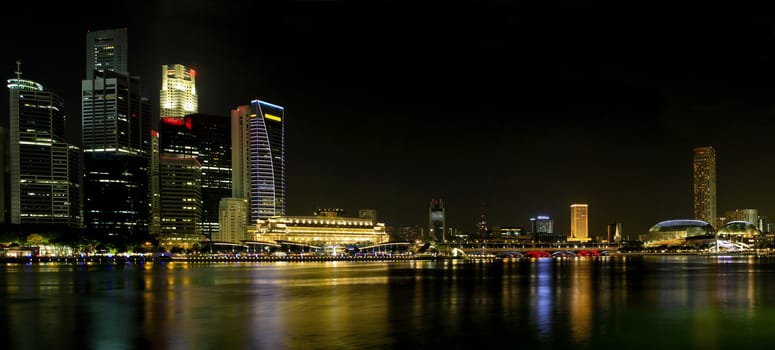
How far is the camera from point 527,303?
160ft

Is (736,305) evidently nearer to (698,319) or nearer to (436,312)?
(698,319)

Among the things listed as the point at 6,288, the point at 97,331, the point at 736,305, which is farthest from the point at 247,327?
the point at 6,288

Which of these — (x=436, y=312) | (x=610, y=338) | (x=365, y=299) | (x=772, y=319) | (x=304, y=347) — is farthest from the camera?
(x=365, y=299)

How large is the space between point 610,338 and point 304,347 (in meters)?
14.3

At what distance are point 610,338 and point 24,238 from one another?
513 feet

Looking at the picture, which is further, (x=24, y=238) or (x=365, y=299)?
(x=24, y=238)

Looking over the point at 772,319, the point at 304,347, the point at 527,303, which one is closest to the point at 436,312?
the point at 527,303

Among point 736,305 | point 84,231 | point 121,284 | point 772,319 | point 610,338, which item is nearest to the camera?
point 610,338

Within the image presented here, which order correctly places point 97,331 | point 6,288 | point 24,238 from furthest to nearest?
point 24,238 → point 6,288 → point 97,331

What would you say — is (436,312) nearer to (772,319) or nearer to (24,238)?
(772,319)

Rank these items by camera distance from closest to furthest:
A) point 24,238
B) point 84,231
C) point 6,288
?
point 6,288 → point 24,238 → point 84,231

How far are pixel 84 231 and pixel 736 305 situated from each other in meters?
162

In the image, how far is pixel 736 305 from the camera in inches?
1837

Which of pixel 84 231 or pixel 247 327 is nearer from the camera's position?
pixel 247 327
